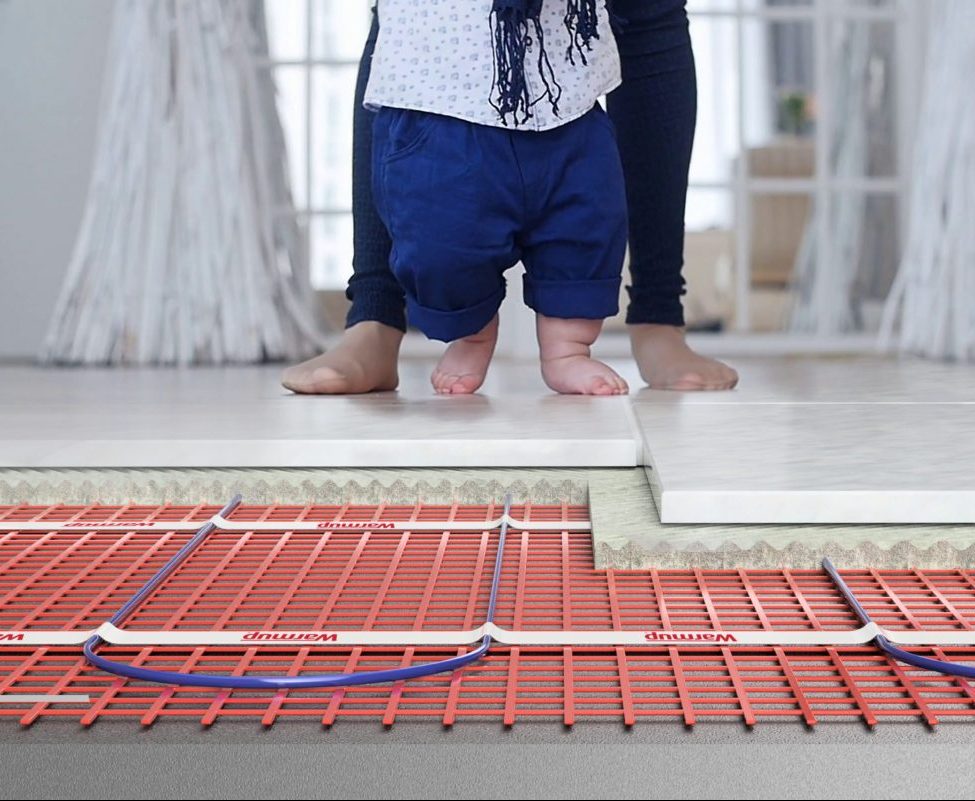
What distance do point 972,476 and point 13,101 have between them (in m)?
2.67

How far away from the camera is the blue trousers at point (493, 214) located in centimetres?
129

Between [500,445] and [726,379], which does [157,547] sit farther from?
[726,379]

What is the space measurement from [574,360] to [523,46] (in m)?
0.37

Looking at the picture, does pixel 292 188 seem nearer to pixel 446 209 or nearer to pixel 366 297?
pixel 366 297

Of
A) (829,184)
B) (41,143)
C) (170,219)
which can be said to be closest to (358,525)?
(170,219)

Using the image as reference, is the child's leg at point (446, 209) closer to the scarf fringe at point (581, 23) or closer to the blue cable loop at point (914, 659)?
the scarf fringe at point (581, 23)

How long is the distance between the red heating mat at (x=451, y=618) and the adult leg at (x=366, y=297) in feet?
1.86

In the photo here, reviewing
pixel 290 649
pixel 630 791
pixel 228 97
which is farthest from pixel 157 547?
→ pixel 228 97

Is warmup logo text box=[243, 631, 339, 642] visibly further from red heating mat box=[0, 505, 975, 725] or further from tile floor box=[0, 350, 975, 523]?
tile floor box=[0, 350, 975, 523]

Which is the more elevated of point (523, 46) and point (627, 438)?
point (523, 46)

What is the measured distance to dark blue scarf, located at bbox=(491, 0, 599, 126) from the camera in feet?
4.08

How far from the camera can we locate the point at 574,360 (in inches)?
56.0

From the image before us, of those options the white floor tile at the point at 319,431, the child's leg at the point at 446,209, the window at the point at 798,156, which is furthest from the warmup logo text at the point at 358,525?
the window at the point at 798,156

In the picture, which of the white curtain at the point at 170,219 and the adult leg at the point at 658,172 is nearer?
the adult leg at the point at 658,172
